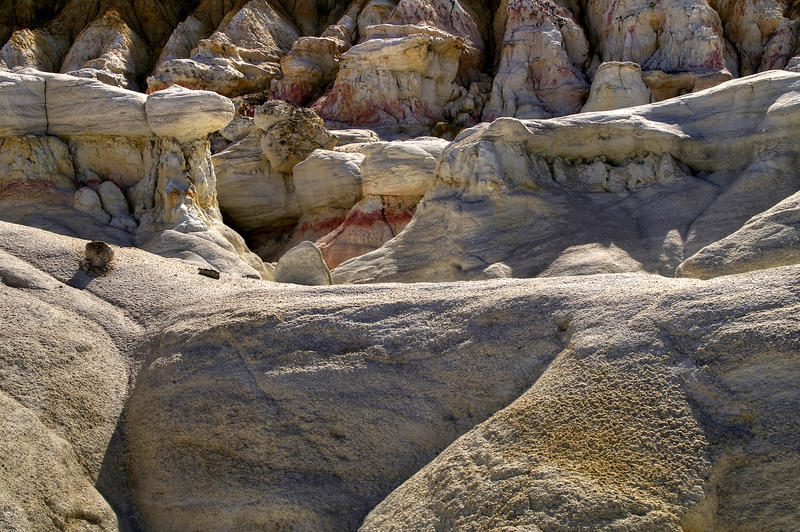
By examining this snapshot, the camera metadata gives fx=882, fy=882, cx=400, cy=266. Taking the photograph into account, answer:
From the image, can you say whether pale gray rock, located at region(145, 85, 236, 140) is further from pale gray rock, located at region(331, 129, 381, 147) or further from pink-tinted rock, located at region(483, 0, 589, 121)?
pink-tinted rock, located at region(483, 0, 589, 121)

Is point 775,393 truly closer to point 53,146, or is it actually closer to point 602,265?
point 602,265

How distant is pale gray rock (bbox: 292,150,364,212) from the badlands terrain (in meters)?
1.15

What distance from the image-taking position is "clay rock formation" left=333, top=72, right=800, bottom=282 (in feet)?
22.4

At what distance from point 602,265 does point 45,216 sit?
514cm

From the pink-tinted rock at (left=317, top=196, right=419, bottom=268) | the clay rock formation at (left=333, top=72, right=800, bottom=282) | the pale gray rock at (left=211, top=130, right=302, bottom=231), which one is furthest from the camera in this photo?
the pale gray rock at (left=211, top=130, right=302, bottom=231)

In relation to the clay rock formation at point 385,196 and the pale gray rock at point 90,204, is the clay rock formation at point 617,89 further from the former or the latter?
the pale gray rock at point 90,204

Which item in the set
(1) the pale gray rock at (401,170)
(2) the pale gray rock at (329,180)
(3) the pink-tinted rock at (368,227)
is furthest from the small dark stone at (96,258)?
(2) the pale gray rock at (329,180)

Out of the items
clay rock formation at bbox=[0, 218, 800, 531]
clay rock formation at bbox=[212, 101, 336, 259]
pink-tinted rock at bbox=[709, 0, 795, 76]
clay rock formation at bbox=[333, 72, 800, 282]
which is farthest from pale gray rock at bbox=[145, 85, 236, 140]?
pink-tinted rock at bbox=[709, 0, 795, 76]

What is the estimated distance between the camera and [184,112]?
874 cm

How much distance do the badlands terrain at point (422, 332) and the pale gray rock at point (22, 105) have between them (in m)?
0.02

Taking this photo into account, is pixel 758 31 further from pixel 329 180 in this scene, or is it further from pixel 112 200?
pixel 112 200

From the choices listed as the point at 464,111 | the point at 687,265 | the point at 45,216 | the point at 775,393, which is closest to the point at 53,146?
the point at 45,216

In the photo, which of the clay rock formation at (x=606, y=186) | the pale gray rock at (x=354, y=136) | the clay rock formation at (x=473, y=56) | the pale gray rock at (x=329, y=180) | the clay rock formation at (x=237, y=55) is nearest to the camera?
the clay rock formation at (x=606, y=186)

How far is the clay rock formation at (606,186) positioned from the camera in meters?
6.82
